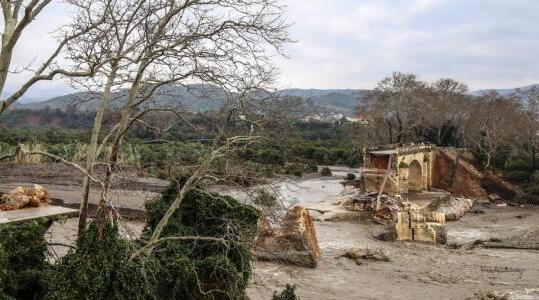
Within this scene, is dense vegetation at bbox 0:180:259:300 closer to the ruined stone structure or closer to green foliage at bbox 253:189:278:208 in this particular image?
green foliage at bbox 253:189:278:208

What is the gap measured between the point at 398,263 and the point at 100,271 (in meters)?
15.1

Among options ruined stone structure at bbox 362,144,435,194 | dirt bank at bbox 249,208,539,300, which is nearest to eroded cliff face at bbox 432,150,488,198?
ruined stone structure at bbox 362,144,435,194

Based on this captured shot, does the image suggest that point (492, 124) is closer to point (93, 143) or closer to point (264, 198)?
point (264, 198)

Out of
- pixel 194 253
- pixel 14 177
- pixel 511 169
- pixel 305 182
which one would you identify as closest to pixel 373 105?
pixel 305 182

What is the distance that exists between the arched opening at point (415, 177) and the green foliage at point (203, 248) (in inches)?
1284

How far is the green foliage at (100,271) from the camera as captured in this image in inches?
389

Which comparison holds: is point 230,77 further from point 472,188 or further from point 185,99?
point 472,188

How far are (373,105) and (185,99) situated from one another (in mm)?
42812

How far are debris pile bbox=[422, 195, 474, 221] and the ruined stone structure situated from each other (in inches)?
103

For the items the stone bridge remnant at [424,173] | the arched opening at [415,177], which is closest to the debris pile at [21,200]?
the stone bridge remnant at [424,173]

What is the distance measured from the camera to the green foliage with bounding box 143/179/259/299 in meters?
12.0

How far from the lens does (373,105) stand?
5281 cm

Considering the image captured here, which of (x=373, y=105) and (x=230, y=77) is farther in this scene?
(x=373, y=105)

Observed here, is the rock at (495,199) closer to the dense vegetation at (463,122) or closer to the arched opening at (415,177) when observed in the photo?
the dense vegetation at (463,122)
